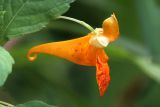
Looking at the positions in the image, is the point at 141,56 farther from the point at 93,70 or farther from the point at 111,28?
the point at 111,28

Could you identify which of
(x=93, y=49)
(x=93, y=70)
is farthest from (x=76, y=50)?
(x=93, y=70)

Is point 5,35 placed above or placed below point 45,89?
above

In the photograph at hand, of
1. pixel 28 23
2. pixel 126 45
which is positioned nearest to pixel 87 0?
pixel 126 45

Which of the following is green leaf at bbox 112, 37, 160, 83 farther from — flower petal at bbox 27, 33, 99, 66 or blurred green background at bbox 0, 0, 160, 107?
flower petal at bbox 27, 33, 99, 66

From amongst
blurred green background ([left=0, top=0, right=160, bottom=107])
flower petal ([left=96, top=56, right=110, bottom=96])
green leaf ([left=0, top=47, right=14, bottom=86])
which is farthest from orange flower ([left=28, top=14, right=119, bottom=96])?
blurred green background ([left=0, top=0, right=160, bottom=107])

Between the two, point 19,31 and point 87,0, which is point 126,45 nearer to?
point 87,0
